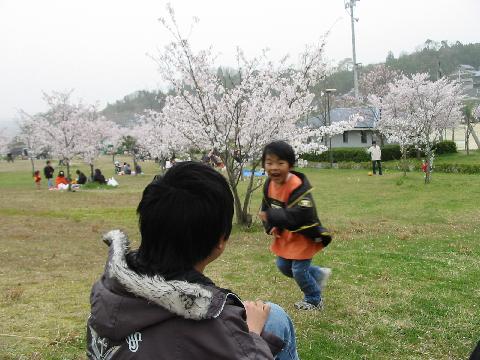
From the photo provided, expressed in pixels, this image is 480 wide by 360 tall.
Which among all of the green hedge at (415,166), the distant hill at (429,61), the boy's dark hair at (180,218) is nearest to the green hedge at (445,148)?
the green hedge at (415,166)

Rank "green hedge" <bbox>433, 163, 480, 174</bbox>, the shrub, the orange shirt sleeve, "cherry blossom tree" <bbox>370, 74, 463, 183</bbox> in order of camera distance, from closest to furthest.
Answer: the orange shirt sleeve
"cherry blossom tree" <bbox>370, 74, 463, 183</bbox>
"green hedge" <bbox>433, 163, 480, 174</bbox>
the shrub

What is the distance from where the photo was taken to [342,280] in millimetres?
6414

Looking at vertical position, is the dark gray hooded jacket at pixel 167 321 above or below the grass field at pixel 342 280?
above

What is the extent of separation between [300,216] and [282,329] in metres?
2.34

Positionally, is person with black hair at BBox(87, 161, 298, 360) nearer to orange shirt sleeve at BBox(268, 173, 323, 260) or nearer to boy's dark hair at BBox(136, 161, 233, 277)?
boy's dark hair at BBox(136, 161, 233, 277)

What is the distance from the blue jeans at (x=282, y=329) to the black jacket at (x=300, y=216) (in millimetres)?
2241

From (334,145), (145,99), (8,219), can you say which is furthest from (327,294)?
(145,99)

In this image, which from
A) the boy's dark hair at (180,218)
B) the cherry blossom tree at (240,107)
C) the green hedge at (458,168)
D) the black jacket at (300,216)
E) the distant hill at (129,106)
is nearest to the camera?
the boy's dark hair at (180,218)

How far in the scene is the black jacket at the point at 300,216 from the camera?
4.58m

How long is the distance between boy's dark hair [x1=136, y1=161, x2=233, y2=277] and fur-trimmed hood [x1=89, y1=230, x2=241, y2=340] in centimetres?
10

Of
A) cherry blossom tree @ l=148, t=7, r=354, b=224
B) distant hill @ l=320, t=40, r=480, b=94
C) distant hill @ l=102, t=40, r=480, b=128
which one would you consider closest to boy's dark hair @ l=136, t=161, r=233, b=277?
cherry blossom tree @ l=148, t=7, r=354, b=224

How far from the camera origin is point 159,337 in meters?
1.59

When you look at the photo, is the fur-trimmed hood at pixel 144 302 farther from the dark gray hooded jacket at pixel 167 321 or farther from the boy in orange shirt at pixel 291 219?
the boy in orange shirt at pixel 291 219

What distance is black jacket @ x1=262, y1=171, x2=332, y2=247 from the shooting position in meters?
4.58
